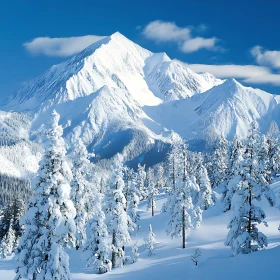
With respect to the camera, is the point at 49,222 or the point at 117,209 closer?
the point at 49,222

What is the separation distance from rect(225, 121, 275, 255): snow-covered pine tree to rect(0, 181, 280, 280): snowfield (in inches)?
65.5

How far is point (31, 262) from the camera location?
23.0m

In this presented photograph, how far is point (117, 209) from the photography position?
41188mm

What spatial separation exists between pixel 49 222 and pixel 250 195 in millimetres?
17509

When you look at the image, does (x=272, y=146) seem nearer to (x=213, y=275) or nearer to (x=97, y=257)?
(x=97, y=257)

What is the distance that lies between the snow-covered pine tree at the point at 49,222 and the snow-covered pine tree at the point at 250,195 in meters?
15.2

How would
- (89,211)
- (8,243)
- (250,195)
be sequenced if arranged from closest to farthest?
1. (250,195)
2. (89,211)
3. (8,243)

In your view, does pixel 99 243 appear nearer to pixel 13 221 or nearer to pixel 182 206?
pixel 182 206

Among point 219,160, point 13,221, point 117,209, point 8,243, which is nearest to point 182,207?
point 117,209

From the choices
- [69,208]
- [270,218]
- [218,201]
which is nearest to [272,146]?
[218,201]

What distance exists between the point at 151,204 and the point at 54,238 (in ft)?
203

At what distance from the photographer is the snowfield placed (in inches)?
995

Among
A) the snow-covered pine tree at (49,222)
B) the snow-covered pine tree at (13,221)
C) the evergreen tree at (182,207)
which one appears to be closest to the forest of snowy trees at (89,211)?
the snow-covered pine tree at (49,222)

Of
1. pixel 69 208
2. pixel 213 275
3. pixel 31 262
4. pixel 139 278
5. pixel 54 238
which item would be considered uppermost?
pixel 69 208
